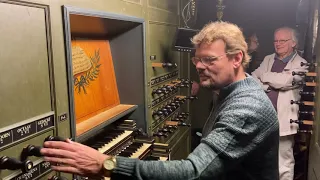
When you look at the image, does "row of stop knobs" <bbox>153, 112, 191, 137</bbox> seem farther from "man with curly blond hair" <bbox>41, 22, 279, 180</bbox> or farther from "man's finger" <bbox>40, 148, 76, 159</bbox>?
"man's finger" <bbox>40, 148, 76, 159</bbox>

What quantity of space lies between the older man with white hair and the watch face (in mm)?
2879

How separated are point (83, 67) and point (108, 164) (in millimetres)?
1100

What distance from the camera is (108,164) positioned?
1.28 metres

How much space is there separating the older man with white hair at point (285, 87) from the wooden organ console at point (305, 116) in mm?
117

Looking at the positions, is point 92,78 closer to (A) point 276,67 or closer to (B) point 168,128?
(B) point 168,128

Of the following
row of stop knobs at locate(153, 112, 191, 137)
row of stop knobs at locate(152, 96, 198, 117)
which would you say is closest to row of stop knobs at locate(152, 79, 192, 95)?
row of stop knobs at locate(152, 96, 198, 117)

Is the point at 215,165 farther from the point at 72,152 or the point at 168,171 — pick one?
the point at 72,152

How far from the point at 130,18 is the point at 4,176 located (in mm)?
1410

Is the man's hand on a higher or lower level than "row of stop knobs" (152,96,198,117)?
higher

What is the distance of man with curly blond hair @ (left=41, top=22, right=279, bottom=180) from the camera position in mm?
1275

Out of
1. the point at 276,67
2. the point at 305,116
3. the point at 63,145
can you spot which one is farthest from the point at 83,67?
the point at 276,67

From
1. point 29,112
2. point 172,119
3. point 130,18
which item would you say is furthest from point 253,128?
point 172,119

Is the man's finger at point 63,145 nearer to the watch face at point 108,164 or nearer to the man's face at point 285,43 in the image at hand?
the watch face at point 108,164

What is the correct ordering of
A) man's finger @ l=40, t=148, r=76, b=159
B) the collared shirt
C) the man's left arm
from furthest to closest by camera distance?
1. the collared shirt
2. the man's left arm
3. man's finger @ l=40, t=148, r=76, b=159
